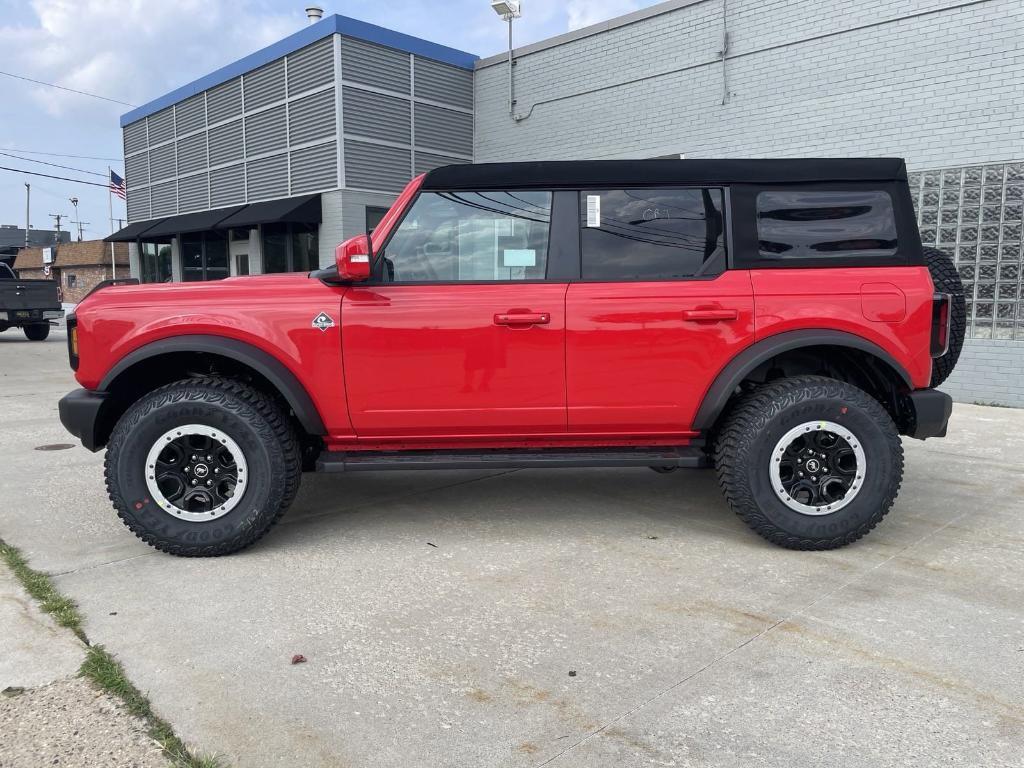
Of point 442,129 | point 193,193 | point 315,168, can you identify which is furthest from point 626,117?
point 193,193

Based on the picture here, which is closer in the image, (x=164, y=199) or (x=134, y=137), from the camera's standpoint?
(x=164, y=199)

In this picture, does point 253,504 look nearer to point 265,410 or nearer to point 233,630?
point 265,410

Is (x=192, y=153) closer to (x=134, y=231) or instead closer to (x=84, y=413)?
(x=134, y=231)

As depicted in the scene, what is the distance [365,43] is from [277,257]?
15.7 feet

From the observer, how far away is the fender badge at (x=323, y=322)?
3682 mm

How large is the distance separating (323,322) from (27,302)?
1737cm

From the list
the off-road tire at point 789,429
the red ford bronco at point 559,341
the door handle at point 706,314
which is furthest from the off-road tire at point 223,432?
the off-road tire at point 789,429

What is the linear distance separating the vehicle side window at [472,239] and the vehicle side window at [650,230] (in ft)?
0.79

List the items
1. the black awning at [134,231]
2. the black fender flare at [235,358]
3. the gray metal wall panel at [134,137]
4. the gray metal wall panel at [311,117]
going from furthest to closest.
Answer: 1. the gray metal wall panel at [134,137]
2. the black awning at [134,231]
3. the gray metal wall panel at [311,117]
4. the black fender flare at [235,358]

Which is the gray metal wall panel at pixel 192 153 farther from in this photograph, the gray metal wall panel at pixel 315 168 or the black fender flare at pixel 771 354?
the black fender flare at pixel 771 354

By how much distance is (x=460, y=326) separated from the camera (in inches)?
145

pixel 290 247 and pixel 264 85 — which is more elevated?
pixel 264 85

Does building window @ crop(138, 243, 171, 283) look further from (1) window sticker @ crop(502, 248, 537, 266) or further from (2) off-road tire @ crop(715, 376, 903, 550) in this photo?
(2) off-road tire @ crop(715, 376, 903, 550)

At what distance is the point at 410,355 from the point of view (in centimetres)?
371
